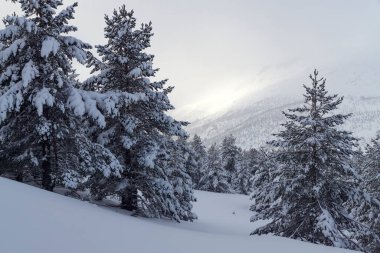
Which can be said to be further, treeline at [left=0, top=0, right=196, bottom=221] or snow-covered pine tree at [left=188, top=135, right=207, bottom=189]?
snow-covered pine tree at [left=188, top=135, right=207, bottom=189]

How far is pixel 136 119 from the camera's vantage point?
1538cm

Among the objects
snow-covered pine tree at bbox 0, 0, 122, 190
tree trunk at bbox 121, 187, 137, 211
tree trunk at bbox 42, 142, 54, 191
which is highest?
snow-covered pine tree at bbox 0, 0, 122, 190

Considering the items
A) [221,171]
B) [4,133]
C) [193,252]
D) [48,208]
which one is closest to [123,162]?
[4,133]

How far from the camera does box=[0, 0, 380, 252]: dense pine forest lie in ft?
42.6

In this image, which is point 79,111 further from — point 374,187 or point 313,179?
point 374,187

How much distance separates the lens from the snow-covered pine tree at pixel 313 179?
49.8 ft

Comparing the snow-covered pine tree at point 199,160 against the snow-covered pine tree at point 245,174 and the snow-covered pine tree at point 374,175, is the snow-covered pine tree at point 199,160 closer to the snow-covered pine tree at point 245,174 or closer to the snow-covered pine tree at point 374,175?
the snow-covered pine tree at point 245,174

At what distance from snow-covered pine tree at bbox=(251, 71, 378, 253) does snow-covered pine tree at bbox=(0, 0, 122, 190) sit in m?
7.16

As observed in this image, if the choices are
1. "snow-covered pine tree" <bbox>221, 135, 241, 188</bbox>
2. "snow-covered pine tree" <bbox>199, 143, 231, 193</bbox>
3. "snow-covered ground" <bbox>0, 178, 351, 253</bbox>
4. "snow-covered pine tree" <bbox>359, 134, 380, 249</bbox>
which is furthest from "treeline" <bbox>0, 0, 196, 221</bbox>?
"snow-covered pine tree" <bbox>221, 135, 241, 188</bbox>

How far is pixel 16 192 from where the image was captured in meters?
8.32

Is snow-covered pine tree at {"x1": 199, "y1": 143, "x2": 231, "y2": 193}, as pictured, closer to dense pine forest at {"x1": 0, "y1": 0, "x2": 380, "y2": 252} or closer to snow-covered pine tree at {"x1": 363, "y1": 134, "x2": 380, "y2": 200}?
snow-covered pine tree at {"x1": 363, "y1": 134, "x2": 380, "y2": 200}

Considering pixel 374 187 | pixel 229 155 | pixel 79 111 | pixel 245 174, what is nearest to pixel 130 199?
pixel 79 111

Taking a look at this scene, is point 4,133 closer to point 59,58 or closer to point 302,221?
point 59,58

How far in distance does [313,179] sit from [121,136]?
27.1 ft
